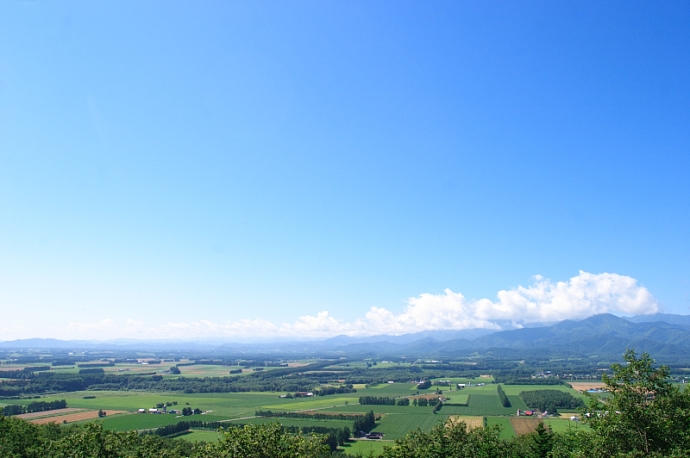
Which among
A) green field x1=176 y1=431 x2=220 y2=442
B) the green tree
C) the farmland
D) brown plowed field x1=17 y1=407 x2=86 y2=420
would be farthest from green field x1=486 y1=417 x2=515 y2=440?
brown plowed field x1=17 y1=407 x2=86 y2=420

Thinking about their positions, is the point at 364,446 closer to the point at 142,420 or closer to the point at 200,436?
the point at 200,436

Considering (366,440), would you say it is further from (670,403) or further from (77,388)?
(77,388)

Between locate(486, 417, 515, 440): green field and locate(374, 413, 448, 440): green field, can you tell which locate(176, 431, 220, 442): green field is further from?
locate(486, 417, 515, 440): green field

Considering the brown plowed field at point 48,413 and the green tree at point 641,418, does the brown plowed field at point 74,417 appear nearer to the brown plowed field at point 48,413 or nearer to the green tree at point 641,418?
the brown plowed field at point 48,413

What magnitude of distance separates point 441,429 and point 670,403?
14.7m

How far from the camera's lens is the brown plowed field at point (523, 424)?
8253 cm

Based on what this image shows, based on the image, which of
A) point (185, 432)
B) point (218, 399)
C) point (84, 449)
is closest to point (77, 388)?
point (218, 399)

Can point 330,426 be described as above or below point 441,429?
below

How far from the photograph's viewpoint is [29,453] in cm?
3716

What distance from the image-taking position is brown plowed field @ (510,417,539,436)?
271 feet

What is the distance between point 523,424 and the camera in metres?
90.9

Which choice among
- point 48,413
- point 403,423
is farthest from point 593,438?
point 48,413

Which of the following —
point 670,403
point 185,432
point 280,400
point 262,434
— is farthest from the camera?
point 280,400

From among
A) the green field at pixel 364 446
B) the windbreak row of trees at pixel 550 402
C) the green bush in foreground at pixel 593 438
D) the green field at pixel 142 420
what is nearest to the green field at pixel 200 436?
the green field at pixel 142 420
